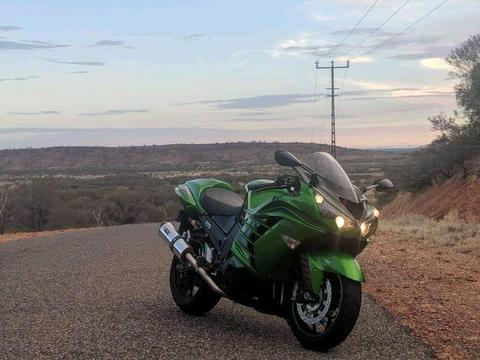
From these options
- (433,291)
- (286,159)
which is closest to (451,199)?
(433,291)

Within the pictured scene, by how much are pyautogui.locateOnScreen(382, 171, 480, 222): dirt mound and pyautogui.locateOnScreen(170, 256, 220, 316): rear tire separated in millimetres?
18541

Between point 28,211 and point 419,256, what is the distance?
27.0 metres

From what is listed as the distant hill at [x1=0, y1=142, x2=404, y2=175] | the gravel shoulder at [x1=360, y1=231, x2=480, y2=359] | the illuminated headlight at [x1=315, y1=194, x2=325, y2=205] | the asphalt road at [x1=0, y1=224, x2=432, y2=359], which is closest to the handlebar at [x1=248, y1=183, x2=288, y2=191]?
the illuminated headlight at [x1=315, y1=194, x2=325, y2=205]

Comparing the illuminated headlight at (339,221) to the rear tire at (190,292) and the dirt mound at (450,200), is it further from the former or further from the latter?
the dirt mound at (450,200)

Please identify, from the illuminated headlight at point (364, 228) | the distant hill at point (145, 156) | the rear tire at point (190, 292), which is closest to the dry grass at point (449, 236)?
the rear tire at point (190, 292)

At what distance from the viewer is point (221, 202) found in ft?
20.9

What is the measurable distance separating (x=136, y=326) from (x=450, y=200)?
23.2 m

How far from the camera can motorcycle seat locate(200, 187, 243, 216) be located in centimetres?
616

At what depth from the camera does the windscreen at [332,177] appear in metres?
4.99

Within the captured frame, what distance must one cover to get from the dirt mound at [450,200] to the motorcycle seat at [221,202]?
18339 millimetres

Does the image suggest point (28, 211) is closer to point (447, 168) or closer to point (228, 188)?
point (447, 168)

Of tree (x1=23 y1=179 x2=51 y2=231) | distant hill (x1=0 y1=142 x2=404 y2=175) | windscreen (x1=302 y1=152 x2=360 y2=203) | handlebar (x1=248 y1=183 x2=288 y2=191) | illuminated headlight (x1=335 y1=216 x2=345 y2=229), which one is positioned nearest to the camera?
illuminated headlight (x1=335 y1=216 x2=345 y2=229)

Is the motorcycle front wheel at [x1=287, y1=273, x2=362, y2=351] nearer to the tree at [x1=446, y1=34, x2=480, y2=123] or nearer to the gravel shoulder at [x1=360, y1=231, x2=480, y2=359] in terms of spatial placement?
the gravel shoulder at [x1=360, y1=231, x2=480, y2=359]

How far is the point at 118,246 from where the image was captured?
13.5 m
